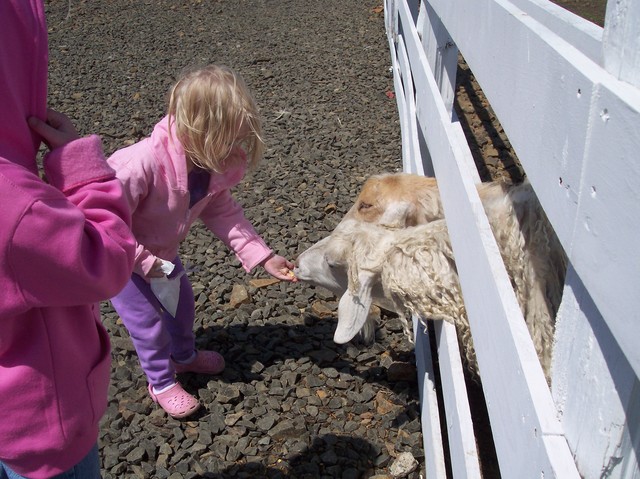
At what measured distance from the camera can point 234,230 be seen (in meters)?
3.12

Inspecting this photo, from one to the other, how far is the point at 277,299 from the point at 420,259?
1.50 meters

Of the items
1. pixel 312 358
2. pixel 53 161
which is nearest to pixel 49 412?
pixel 53 161

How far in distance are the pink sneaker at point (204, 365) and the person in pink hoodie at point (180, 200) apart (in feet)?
0.06

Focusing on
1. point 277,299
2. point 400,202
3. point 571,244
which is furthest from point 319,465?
point 571,244

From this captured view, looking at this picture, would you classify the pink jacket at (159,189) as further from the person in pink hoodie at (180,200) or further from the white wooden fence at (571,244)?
the white wooden fence at (571,244)

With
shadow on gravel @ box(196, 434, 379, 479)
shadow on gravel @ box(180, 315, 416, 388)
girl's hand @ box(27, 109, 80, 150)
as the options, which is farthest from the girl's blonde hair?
shadow on gravel @ box(196, 434, 379, 479)

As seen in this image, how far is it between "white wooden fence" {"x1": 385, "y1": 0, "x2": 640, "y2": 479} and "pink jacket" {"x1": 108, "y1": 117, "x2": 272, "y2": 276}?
4.07 feet

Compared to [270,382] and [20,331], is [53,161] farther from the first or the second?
[270,382]

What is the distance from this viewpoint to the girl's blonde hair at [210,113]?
8.41ft

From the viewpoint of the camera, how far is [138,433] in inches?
115

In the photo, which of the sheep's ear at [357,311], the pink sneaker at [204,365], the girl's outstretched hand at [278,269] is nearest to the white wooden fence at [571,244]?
the sheep's ear at [357,311]

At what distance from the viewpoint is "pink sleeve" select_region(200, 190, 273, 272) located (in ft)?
10.2

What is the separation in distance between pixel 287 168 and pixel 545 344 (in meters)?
3.75

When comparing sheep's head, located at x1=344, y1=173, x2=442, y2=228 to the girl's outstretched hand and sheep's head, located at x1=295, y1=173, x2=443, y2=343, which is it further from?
the girl's outstretched hand
